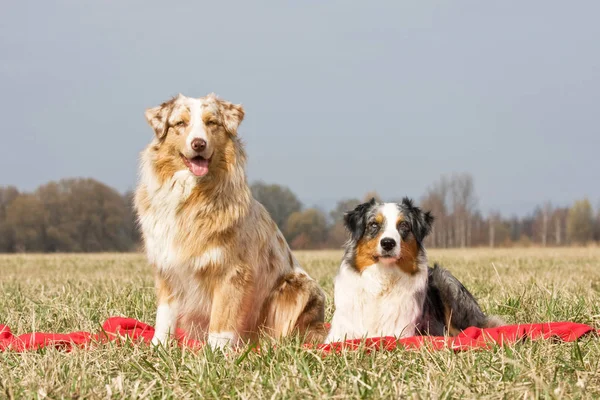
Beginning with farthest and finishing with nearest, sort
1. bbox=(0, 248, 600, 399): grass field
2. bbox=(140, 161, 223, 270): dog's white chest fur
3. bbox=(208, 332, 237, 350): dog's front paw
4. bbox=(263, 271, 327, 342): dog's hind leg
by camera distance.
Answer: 1. bbox=(263, 271, 327, 342): dog's hind leg
2. bbox=(140, 161, 223, 270): dog's white chest fur
3. bbox=(208, 332, 237, 350): dog's front paw
4. bbox=(0, 248, 600, 399): grass field

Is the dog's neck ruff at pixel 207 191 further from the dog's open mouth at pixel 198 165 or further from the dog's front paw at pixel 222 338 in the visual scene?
the dog's front paw at pixel 222 338

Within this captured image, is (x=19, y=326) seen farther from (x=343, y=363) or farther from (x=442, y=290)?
(x=442, y=290)

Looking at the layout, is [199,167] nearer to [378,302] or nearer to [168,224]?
[168,224]

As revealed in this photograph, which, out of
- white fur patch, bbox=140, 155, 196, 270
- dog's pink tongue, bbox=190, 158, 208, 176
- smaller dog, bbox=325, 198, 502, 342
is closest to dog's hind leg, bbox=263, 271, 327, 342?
smaller dog, bbox=325, 198, 502, 342

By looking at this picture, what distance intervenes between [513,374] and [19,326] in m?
4.46

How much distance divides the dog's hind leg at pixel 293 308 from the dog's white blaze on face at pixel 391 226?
2.86 feet

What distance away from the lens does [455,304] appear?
5.85 metres

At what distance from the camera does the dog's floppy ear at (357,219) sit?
5359 millimetres

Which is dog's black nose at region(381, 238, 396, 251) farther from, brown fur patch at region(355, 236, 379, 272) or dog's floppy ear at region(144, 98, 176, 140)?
dog's floppy ear at region(144, 98, 176, 140)

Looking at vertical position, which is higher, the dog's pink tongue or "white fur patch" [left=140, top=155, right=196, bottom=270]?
the dog's pink tongue

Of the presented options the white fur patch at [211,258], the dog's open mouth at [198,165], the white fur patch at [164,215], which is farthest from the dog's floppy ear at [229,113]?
the white fur patch at [211,258]

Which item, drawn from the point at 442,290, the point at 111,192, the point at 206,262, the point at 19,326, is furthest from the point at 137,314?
the point at 111,192

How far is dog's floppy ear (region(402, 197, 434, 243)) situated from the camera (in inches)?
209

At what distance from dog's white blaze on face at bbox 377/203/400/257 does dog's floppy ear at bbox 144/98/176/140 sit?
75.6 inches
